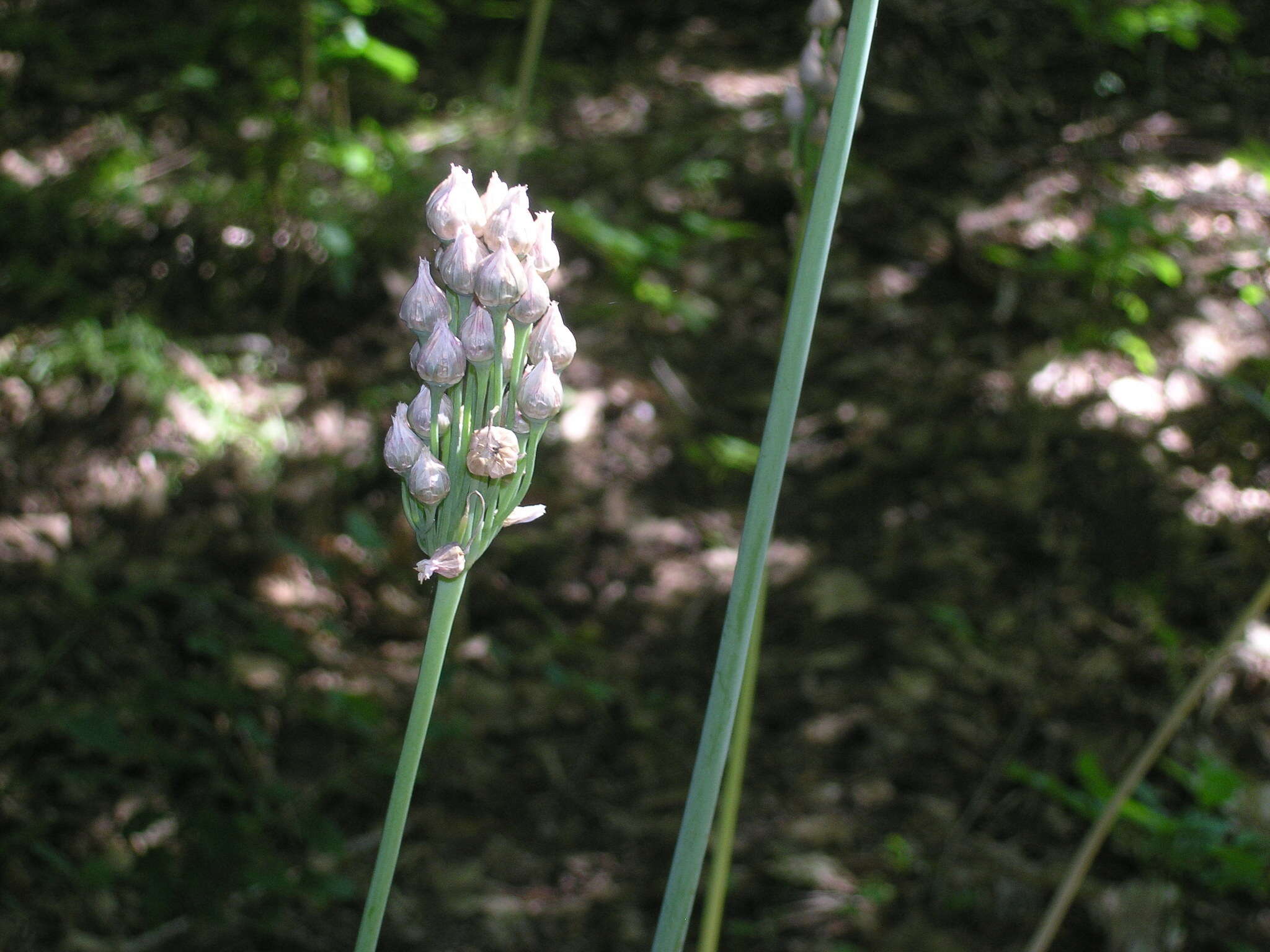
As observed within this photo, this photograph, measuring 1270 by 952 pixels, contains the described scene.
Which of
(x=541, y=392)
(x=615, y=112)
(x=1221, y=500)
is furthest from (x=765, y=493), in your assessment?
(x=615, y=112)

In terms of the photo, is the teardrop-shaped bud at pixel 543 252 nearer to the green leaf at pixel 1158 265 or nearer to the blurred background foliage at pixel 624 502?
the blurred background foliage at pixel 624 502

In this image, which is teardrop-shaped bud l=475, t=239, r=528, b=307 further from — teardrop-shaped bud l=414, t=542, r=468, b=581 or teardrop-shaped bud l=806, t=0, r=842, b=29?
teardrop-shaped bud l=806, t=0, r=842, b=29

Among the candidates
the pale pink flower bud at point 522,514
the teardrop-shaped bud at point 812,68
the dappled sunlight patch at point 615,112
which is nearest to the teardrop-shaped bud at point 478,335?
the pale pink flower bud at point 522,514

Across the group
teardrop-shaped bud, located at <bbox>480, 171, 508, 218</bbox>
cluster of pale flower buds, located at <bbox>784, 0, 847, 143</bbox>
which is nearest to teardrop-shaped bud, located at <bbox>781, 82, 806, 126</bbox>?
cluster of pale flower buds, located at <bbox>784, 0, 847, 143</bbox>

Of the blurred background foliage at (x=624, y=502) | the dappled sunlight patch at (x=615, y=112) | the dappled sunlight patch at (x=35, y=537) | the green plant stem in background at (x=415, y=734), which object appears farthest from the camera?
the dappled sunlight patch at (x=615, y=112)

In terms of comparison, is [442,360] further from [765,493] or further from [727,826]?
[727,826]
